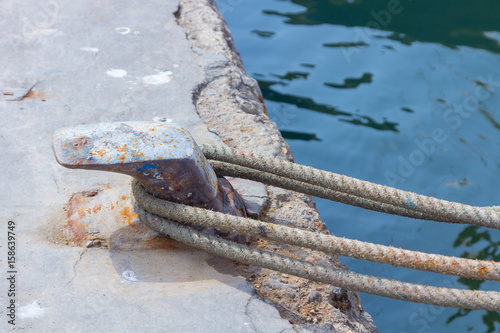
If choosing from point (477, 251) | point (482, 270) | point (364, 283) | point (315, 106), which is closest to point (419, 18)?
point (315, 106)

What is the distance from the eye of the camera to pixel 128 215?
1.68 meters

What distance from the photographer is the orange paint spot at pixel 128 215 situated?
5.46 feet

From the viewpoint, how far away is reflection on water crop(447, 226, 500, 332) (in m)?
2.60

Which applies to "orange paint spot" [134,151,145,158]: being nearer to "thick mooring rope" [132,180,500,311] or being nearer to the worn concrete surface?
"thick mooring rope" [132,180,500,311]

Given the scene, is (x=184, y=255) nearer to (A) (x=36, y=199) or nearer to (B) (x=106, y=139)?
(B) (x=106, y=139)

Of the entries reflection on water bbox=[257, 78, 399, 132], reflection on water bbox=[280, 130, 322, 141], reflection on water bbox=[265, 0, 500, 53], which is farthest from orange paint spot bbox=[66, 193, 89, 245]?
reflection on water bbox=[265, 0, 500, 53]

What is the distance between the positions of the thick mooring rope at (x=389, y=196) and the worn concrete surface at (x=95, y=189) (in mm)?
315

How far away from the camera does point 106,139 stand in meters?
1.44

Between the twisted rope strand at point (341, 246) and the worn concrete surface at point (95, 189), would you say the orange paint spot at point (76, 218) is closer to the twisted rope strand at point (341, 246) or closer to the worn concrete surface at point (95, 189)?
the worn concrete surface at point (95, 189)

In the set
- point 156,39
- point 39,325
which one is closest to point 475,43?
point 156,39

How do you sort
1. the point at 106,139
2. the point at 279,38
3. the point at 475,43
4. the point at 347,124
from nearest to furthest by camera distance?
the point at 106,139 < the point at 347,124 < the point at 475,43 < the point at 279,38

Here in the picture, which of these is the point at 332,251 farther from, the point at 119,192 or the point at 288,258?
the point at 119,192

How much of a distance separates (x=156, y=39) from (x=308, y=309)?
153 cm

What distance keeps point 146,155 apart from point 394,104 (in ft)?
8.37
